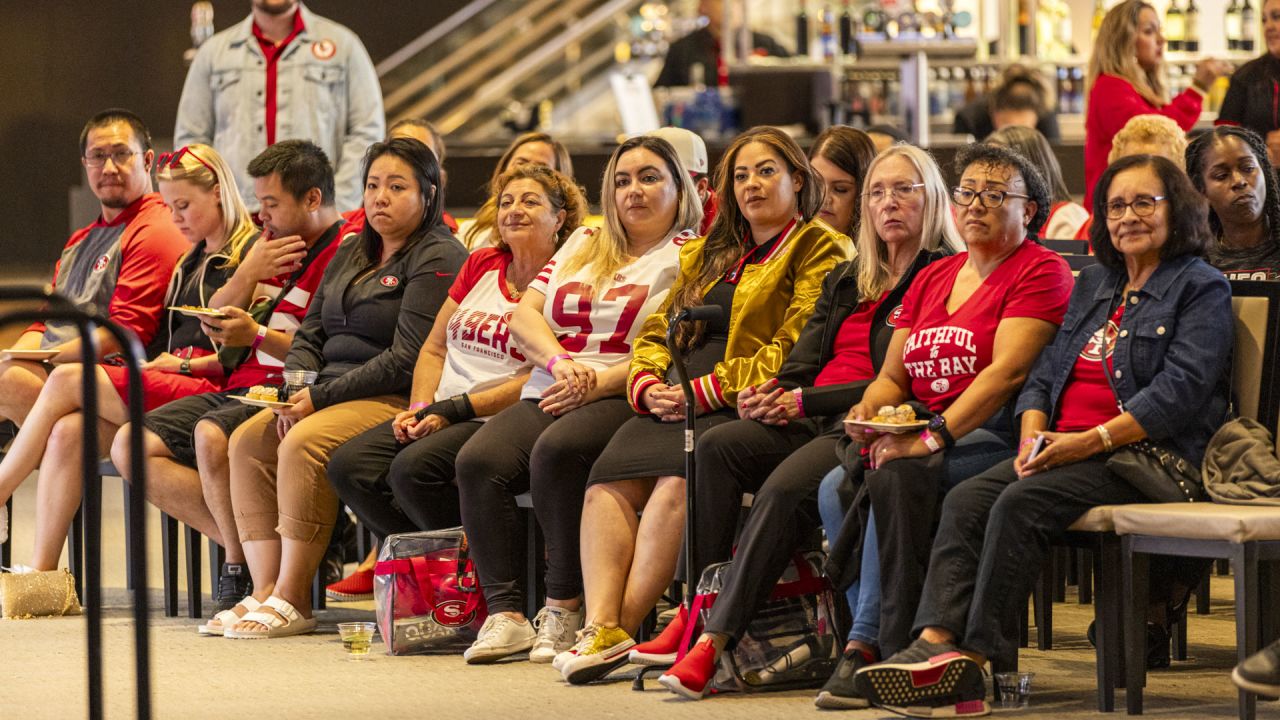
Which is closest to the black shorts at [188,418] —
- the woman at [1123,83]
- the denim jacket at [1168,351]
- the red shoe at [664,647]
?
the red shoe at [664,647]

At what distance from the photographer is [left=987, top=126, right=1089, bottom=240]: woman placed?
550 cm

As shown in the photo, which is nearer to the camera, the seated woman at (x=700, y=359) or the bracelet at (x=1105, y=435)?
the bracelet at (x=1105, y=435)

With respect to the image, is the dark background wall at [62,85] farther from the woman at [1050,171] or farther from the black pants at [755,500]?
the black pants at [755,500]

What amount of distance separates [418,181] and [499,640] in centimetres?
139

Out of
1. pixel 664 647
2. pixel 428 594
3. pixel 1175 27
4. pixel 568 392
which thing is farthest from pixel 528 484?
pixel 1175 27

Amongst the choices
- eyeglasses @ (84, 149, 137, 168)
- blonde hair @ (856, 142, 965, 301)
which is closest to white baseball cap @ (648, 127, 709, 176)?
blonde hair @ (856, 142, 965, 301)

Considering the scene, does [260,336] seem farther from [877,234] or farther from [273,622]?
[877,234]

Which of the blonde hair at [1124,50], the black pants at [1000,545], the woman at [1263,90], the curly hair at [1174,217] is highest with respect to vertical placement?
the blonde hair at [1124,50]

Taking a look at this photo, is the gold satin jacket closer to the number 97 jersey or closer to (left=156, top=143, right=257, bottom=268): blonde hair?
the number 97 jersey

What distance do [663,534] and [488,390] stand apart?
0.83 m

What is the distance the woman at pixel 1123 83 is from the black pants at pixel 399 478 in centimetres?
283

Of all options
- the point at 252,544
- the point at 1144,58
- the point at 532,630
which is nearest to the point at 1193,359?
A: the point at 532,630

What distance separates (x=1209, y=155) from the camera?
14.6 ft

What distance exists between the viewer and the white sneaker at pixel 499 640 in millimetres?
4309
